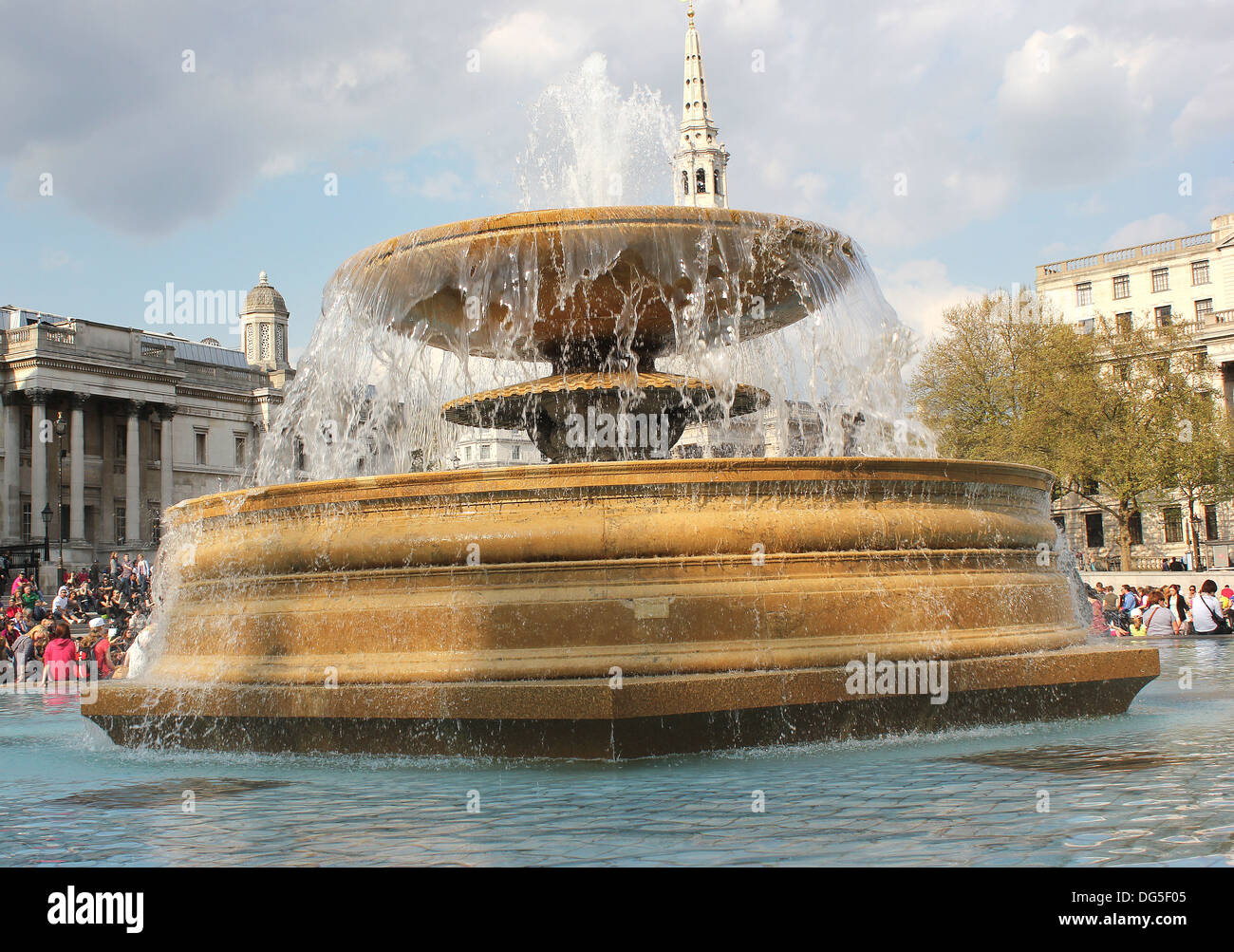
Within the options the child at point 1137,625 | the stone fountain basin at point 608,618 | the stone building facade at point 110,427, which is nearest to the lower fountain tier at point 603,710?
the stone fountain basin at point 608,618

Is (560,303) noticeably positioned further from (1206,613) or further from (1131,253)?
(1131,253)

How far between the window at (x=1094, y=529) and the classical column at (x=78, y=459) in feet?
158

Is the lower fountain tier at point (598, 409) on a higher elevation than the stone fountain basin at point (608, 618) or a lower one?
higher

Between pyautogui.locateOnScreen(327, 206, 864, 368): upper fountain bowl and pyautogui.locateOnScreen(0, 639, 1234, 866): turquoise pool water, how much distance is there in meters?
3.86

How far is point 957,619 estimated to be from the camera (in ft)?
21.6

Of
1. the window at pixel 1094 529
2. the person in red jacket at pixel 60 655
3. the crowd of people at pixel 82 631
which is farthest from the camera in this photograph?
the window at pixel 1094 529

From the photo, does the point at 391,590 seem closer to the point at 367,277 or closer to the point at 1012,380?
the point at 367,277

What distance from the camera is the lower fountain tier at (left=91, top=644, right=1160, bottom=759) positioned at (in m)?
5.55

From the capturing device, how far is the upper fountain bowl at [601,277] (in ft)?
27.2

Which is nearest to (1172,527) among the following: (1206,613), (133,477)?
(1206,613)

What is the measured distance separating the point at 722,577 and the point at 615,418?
10.9 ft

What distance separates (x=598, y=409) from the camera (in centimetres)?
923

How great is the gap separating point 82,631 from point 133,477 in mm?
36423

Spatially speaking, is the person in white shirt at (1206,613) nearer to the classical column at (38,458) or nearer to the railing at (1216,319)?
the railing at (1216,319)
